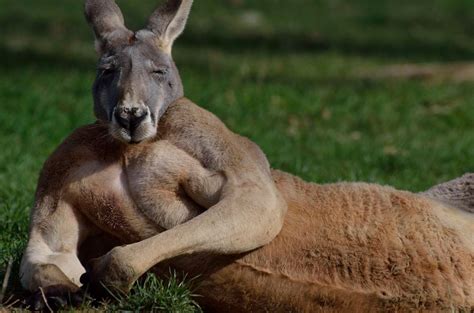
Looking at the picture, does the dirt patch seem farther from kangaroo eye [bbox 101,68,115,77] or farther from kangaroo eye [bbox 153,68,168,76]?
kangaroo eye [bbox 101,68,115,77]

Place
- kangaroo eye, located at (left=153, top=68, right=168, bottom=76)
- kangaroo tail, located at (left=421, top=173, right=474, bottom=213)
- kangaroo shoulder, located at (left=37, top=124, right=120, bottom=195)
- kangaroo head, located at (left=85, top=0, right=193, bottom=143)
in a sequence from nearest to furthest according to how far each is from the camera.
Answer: kangaroo head, located at (left=85, top=0, right=193, bottom=143)
kangaroo shoulder, located at (left=37, top=124, right=120, bottom=195)
kangaroo eye, located at (left=153, top=68, right=168, bottom=76)
kangaroo tail, located at (left=421, top=173, right=474, bottom=213)

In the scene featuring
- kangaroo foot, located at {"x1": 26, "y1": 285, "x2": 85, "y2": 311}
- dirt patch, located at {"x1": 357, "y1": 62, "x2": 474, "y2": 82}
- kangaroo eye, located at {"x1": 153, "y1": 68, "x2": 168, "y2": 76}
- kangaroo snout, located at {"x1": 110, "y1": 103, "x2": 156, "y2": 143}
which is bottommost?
dirt patch, located at {"x1": 357, "y1": 62, "x2": 474, "y2": 82}

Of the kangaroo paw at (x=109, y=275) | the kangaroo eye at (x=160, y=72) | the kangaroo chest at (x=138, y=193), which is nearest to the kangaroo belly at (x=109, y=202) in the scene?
the kangaroo chest at (x=138, y=193)

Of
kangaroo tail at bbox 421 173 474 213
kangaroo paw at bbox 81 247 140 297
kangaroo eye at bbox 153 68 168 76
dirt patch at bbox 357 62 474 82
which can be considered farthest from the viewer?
dirt patch at bbox 357 62 474 82

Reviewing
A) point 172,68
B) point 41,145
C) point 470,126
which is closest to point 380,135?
point 470,126

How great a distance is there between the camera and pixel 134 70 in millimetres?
5031

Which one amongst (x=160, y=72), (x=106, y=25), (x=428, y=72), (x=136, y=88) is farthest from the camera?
(x=428, y=72)

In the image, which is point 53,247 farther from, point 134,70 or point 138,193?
point 134,70

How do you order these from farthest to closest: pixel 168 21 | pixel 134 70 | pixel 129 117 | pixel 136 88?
pixel 168 21
pixel 134 70
pixel 136 88
pixel 129 117

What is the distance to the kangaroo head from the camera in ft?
15.8

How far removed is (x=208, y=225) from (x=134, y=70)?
34.1 inches

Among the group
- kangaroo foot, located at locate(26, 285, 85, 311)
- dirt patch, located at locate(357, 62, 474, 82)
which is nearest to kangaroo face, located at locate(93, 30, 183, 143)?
kangaroo foot, located at locate(26, 285, 85, 311)

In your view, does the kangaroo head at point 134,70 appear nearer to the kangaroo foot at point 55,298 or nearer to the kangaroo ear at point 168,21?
the kangaroo ear at point 168,21

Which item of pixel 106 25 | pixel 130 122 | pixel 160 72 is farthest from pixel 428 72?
pixel 130 122
